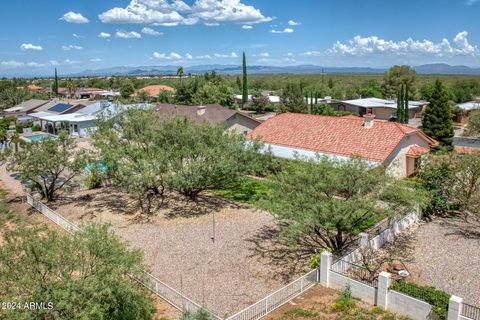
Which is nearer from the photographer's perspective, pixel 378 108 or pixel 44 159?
pixel 44 159

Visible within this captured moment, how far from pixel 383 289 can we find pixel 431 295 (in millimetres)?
1531

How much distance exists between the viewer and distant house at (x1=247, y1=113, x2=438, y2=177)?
29.3 meters

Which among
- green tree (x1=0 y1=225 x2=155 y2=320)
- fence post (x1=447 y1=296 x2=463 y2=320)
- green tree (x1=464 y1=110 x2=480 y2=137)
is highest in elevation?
green tree (x1=464 y1=110 x2=480 y2=137)

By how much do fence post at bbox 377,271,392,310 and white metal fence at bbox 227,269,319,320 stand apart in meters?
2.58

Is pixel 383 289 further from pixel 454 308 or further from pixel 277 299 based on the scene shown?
pixel 277 299

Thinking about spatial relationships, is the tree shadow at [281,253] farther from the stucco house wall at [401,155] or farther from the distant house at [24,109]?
the distant house at [24,109]

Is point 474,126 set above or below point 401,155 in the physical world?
above

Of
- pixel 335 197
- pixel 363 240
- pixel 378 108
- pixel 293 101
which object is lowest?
pixel 363 240

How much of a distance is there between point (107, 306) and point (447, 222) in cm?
1910

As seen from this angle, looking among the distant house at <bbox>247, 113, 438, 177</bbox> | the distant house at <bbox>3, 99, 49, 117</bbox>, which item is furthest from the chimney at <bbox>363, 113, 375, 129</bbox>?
the distant house at <bbox>3, 99, 49, 117</bbox>

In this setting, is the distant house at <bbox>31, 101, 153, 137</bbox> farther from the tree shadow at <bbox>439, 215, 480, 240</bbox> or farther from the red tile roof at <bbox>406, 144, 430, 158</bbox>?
the tree shadow at <bbox>439, 215, 480, 240</bbox>

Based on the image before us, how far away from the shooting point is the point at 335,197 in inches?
720

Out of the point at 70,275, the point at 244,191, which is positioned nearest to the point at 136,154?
the point at 244,191

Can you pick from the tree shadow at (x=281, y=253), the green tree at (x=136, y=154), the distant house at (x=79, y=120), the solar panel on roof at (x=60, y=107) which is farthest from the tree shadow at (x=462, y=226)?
the solar panel on roof at (x=60, y=107)
